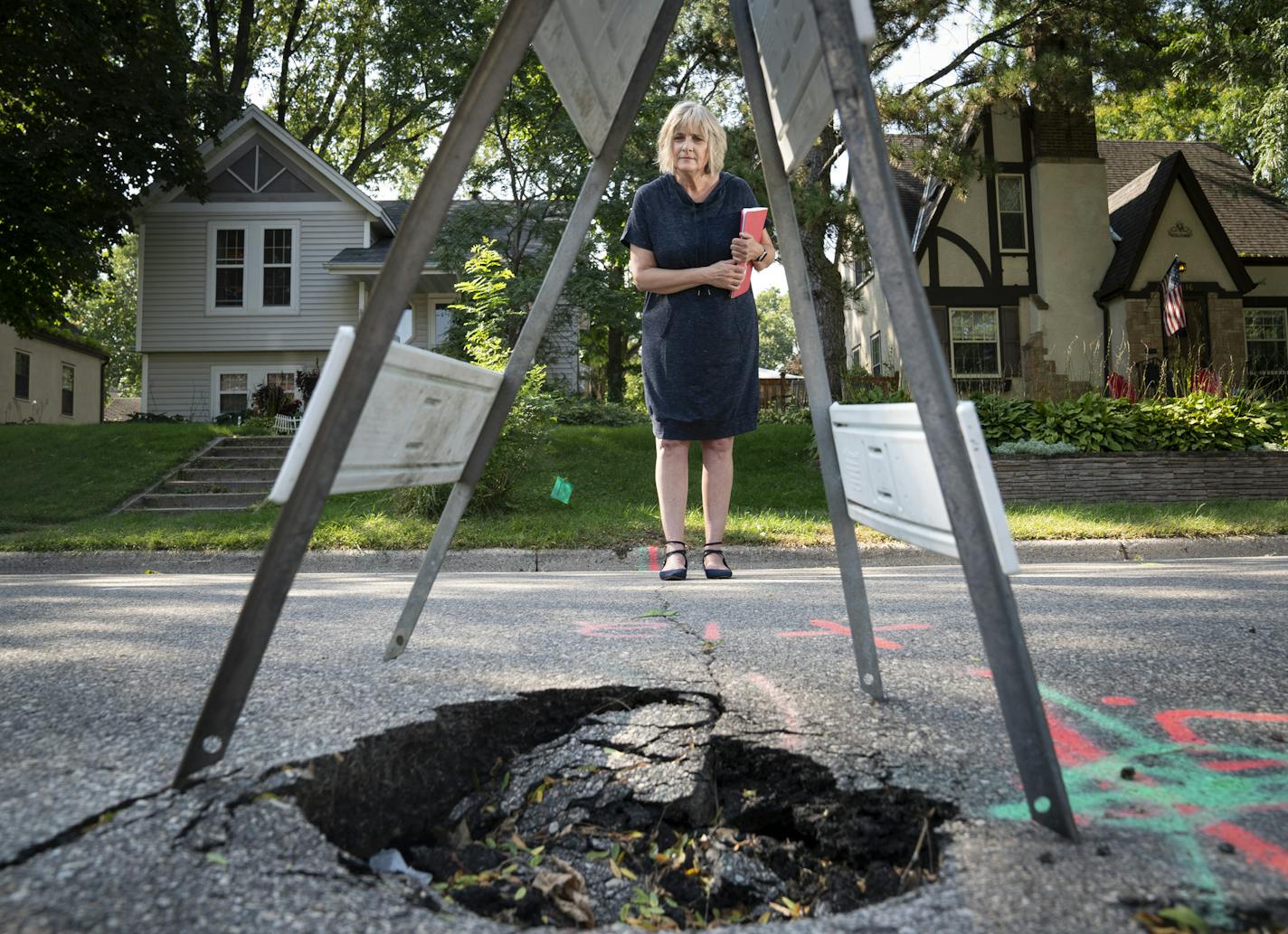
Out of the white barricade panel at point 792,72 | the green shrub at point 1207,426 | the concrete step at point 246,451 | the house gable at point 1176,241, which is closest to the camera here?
the white barricade panel at point 792,72

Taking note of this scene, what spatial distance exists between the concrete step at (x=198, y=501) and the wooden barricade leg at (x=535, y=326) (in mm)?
9821

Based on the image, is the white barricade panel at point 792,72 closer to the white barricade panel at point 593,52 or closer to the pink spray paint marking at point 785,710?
the white barricade panel at point 593,52

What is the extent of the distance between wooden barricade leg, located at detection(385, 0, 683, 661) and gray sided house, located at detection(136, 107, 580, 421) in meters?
17.8

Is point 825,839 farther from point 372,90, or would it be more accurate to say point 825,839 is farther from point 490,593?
point 372,90

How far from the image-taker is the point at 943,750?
188cm

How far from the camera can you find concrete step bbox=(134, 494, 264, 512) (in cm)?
1131

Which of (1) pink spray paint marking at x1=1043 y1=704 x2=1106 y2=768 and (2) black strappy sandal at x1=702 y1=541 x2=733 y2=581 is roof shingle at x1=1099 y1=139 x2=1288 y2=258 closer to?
(2) black strappy sandal at x1=702 y1=541 x2=733 y2=581

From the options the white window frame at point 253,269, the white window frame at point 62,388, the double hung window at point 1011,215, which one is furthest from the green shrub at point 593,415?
the white window frame at point 62,388

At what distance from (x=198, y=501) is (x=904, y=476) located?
11.7 m

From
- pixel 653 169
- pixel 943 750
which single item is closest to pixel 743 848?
pixel 943 750

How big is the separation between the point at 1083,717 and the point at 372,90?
3116 centimetres

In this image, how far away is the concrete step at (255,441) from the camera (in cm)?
1445

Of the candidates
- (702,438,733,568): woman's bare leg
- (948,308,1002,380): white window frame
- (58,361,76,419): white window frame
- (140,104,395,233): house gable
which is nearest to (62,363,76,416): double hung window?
(58,361,76,419): white window frame

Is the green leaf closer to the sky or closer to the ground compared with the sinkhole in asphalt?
closer to the sky
